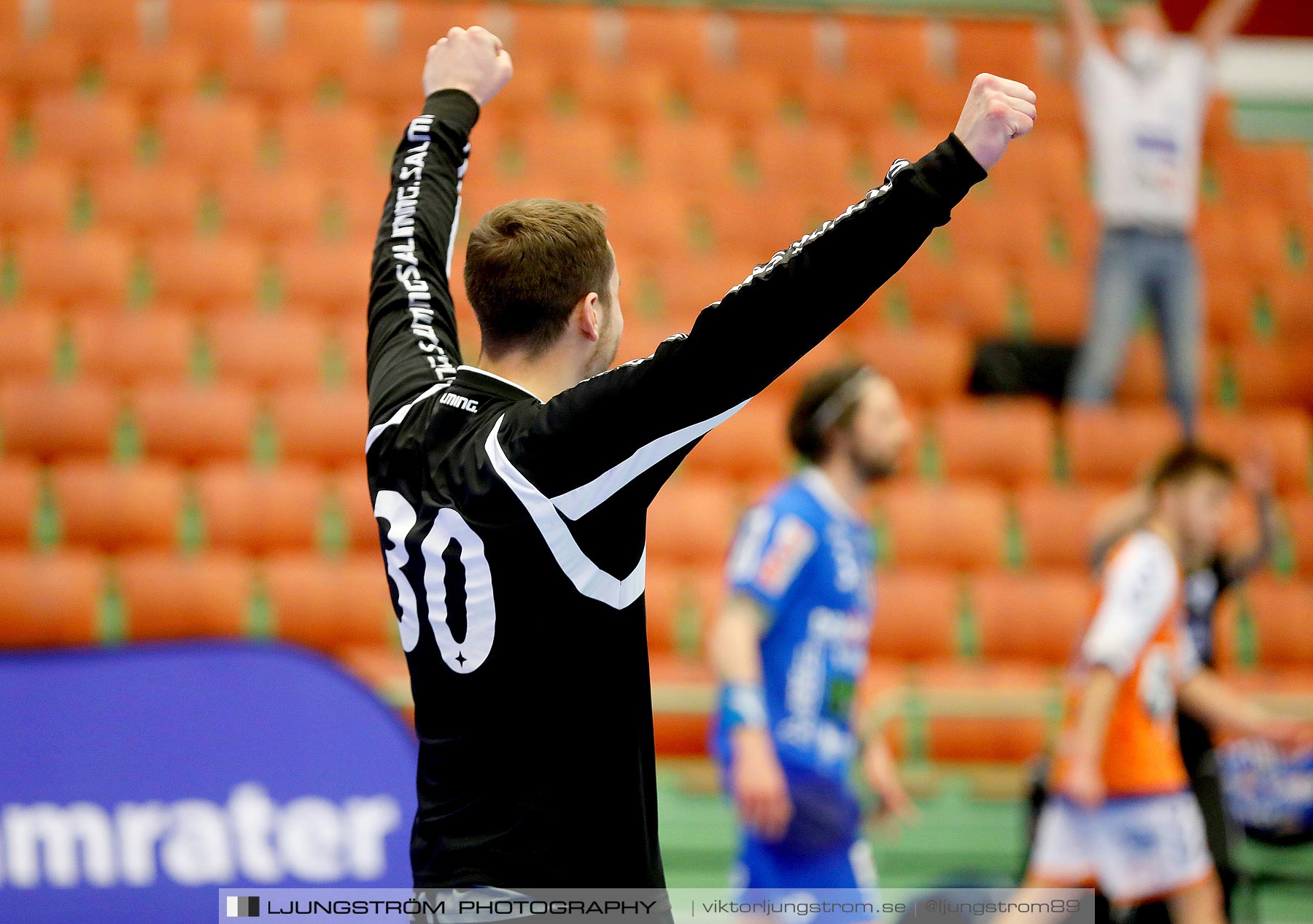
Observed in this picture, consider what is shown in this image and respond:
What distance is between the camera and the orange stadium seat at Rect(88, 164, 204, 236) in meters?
7.30

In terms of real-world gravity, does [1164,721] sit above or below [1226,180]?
below

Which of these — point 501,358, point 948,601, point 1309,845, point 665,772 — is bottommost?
point 1309,845

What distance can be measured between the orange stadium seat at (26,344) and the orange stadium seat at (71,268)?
0.38 meters

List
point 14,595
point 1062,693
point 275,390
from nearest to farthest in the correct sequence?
1. point 1062,693
2. point 14,595
3. point 275,390

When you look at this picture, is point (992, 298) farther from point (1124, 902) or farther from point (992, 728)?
point (1124, 902)

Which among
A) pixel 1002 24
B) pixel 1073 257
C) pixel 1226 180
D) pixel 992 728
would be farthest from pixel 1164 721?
pixel 1002 24

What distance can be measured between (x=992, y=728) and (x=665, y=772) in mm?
1354

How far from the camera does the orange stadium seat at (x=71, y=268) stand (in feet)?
22.1

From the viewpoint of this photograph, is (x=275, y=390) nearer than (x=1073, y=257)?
Yes

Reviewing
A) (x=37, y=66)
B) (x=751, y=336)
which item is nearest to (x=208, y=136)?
(x=37, y=66)

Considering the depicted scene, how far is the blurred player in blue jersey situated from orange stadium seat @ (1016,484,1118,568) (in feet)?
9.47

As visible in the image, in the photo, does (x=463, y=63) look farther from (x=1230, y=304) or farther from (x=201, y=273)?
(x=1230, y=304)

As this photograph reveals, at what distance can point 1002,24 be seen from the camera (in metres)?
10.1

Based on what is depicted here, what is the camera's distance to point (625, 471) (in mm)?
1524
